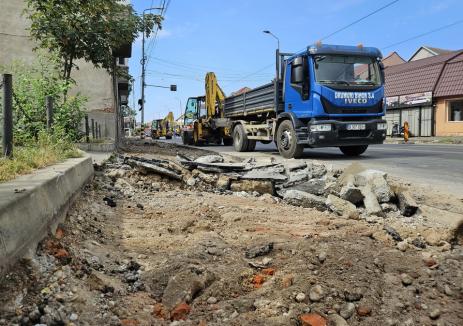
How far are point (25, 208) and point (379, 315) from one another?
88.9 inches

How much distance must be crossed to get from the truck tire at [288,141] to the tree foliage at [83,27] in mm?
4738

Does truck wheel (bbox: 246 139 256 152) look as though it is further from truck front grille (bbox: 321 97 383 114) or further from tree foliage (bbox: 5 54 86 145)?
tree foliage (bbox: 5 54 86 145)

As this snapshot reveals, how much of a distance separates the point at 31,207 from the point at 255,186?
4.46 metres

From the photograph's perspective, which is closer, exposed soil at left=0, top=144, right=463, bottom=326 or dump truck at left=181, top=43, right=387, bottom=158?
exposed soil at left=0, top=144, right=463, bottom=326

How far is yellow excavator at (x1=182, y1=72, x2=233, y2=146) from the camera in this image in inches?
783

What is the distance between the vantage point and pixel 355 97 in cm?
1142

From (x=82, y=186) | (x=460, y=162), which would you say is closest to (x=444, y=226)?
(x=82, y=186)

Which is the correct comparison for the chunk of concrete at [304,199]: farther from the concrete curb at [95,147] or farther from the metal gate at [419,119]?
the metal gate at [419,119]

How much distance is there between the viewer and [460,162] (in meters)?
10.3

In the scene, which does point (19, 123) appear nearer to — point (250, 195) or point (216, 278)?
Result: point (250, 195)

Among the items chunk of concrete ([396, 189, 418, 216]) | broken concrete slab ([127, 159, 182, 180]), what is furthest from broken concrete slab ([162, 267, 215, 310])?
broken concrete slab ([127, 159, 182, 180])

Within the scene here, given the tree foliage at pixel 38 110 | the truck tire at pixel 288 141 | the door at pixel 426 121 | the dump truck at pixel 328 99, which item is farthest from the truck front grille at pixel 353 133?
the door at pixel 426 121

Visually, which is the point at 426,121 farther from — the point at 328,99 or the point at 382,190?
the point at 382,190

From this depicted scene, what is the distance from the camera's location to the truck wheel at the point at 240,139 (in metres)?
15.6
